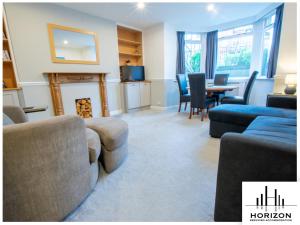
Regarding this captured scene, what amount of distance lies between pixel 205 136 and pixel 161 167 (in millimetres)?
1150

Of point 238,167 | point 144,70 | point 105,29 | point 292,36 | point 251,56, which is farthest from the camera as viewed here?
point 144,70

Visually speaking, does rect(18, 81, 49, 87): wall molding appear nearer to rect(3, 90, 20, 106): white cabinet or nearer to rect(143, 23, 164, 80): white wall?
rect(3, 90, 20, 106): white cabinet

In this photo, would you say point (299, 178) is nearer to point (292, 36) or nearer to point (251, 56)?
point (292, 36)

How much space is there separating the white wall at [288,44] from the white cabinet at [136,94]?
3168 millimetres

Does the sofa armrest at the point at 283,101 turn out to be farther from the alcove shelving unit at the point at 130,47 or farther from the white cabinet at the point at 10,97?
the white cabinet at the point at 10,97

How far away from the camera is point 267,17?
12.9ft

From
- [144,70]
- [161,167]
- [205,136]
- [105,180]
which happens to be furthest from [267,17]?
[105,180]

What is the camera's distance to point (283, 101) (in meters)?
2.29

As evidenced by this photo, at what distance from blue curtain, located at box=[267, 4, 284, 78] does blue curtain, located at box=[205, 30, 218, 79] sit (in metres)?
1.56

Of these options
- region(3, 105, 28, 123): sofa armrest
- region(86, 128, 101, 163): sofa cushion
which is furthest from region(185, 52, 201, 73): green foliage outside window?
region(3, 105, 28, 123): sofa armrest

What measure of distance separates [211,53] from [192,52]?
655mm

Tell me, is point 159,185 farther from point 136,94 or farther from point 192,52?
point 192,52

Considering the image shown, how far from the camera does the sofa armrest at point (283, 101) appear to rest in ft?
7.25

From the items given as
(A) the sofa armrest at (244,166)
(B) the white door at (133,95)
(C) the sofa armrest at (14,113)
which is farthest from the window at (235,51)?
(C) the sofa armrest at (14,113)
